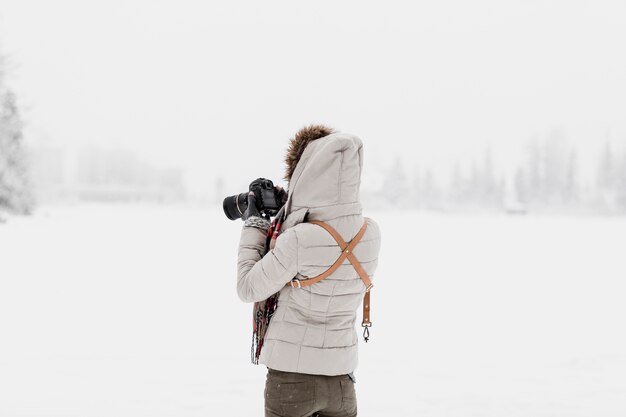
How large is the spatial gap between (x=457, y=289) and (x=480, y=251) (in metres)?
4.77

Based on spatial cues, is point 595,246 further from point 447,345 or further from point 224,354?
point 224,354

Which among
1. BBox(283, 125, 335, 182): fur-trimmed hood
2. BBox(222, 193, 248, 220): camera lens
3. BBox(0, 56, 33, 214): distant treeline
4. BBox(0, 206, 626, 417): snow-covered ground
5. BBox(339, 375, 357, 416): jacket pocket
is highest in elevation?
BBox(0, 56, 33, 214): distant treeline

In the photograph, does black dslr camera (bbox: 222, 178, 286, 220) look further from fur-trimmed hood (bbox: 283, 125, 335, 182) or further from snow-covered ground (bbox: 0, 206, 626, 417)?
snow-covered ground (bbox: 0, 206, 626, 417)

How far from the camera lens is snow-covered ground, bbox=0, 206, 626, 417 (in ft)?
14.8

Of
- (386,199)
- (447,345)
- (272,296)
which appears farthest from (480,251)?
(386,199)

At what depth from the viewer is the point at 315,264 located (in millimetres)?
2055

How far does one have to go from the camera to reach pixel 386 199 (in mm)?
38312

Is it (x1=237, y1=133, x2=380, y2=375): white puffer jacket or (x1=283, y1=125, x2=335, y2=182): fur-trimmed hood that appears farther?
(x1=283, y1=125, x2=335, y2=182): fur-trimmed hood

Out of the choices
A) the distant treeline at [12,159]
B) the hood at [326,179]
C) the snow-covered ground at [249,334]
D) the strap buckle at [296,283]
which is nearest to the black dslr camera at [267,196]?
the hood at [326,179]

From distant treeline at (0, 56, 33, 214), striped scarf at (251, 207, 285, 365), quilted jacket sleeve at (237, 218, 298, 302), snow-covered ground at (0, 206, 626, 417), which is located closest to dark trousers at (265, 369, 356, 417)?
striped scarf at (251, 207, 285, 365)

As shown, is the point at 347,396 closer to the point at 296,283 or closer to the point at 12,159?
the point at 296,283

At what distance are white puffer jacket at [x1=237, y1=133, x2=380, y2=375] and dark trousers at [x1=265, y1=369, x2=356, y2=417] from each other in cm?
4

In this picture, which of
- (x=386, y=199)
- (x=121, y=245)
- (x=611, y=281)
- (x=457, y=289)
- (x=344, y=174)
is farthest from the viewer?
(x=386, y=199)

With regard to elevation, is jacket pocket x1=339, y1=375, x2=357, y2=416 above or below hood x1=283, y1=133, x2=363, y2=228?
below
